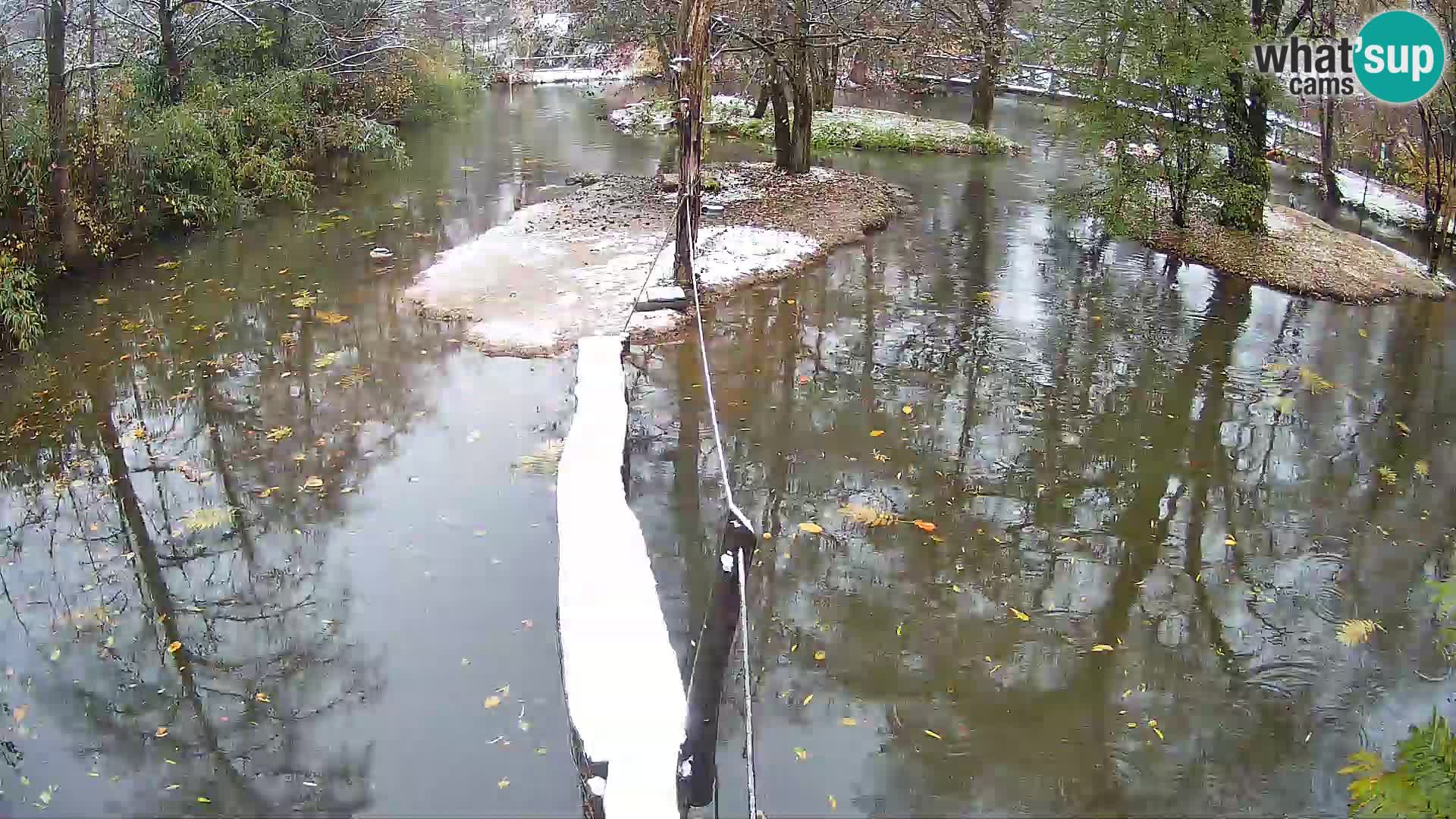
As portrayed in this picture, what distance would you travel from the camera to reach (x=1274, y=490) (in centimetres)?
701

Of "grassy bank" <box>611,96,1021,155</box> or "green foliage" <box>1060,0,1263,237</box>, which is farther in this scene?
"grassy bank" <box>611,96,1021,155</box>

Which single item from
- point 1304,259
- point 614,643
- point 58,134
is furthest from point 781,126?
point 614,643

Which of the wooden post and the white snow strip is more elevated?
the wooden post

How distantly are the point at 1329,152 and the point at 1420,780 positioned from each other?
17106 mm

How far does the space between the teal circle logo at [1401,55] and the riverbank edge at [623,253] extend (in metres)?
6.51

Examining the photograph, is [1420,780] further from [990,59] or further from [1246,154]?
[990,59]

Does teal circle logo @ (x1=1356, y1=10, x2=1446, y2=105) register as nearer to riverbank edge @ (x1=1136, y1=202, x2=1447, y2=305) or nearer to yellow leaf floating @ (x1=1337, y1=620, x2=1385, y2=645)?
riverbank edge @ (x1=1136, y1=202, x2=1447, y2=305)

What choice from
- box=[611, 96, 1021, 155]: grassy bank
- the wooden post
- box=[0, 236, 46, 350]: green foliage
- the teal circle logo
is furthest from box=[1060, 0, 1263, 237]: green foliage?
box=[0, 236, 46, 350]: green foliage

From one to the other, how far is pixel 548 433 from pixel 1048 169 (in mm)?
14501

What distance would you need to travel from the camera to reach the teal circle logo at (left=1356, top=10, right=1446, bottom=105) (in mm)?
12219

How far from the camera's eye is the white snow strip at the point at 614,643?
330cm

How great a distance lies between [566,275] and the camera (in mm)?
11383

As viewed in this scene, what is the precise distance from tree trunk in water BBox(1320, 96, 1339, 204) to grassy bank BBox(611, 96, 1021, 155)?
227 inches

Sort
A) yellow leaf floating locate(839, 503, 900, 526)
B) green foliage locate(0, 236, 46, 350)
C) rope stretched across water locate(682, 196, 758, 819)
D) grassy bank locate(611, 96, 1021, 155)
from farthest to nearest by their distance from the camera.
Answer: grassy bank locate(611, 96, 1021, 155)
green foliage locate(0, 236, 46, 350)
yellow leaf floating locate(839, 503, 900, 526)
rope stretched across water locate(682, 196, 758, 819)
